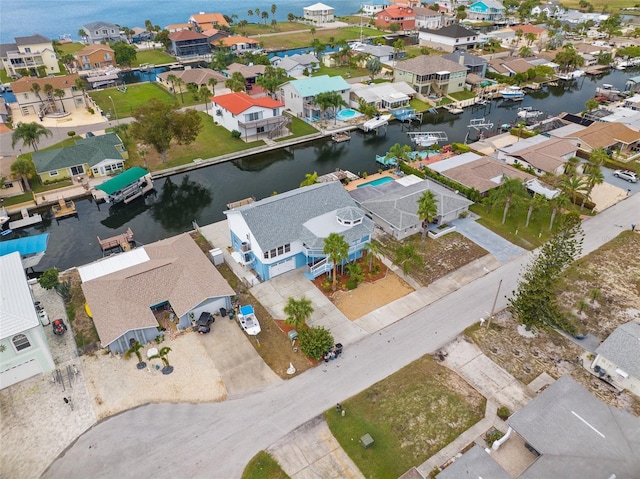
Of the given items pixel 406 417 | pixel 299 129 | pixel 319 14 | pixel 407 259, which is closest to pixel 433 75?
pixel 299 129

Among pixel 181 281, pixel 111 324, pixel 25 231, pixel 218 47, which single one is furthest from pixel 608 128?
pixel 218 47

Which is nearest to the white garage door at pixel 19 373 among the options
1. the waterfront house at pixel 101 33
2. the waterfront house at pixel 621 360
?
the waterfront house at pixel 621 360

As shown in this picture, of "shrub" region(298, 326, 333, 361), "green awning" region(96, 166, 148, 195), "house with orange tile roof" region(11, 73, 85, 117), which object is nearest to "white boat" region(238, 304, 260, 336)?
"shrub" region(298, 326, 333, 361)

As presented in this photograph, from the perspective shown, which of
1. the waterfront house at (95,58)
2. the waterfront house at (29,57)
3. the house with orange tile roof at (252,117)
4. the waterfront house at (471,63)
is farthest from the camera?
the waterfront house at (95,58)

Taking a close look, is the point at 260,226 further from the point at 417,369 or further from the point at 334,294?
the point at 417,369

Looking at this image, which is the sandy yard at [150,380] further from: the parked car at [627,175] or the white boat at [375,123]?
the parked car at [627,175]

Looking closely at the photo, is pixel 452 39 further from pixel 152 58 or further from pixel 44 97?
pixel 44 97
